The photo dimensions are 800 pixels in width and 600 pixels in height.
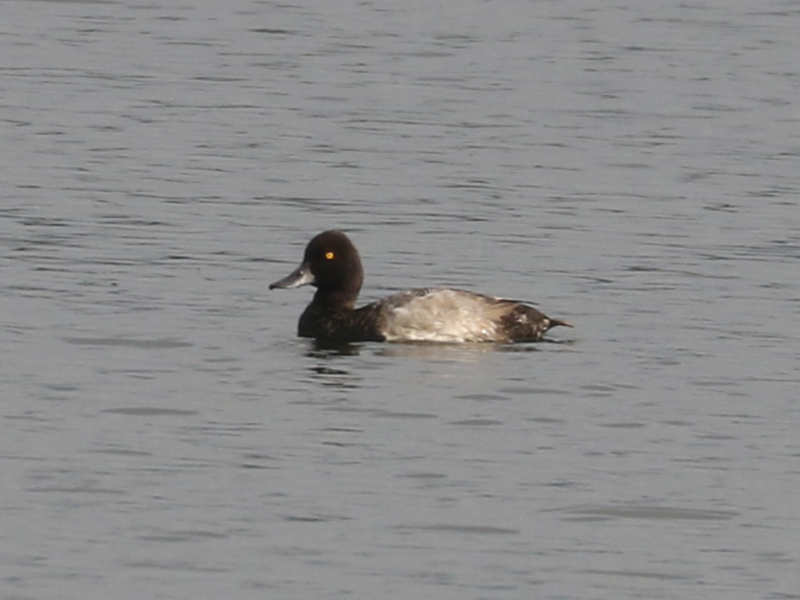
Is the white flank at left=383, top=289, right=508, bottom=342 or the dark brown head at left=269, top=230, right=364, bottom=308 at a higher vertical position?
the dark brown head at left=269, top=230, right=364, bottom=308

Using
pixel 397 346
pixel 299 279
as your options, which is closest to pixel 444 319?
pixel 397 346

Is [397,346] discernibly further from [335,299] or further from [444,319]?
[335,299]

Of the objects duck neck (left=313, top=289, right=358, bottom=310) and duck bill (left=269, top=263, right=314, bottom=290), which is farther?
duck bill (left=269, top=263, right=314, bottom=290)

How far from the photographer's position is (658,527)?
14609mm

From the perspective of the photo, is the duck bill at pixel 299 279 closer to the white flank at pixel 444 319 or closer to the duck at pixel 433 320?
the duck at pixel 433 320

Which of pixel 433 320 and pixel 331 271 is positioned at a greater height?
pixel 331 271

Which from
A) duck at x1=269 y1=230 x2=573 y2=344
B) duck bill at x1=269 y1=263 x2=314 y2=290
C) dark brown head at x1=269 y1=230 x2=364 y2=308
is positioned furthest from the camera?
duck bill at x1=269 y1=263 x2=314 y2=290

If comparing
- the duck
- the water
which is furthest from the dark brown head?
the water

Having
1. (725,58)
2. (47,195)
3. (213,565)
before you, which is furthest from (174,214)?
(725,58)

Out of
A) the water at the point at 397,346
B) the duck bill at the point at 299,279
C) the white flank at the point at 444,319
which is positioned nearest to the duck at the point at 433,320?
the white flank at the point at 444,319

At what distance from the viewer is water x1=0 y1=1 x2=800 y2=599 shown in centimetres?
1401

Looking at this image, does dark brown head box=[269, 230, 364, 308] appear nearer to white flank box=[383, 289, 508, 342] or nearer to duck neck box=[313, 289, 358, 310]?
duck neck box=[313, 289, 358, 310]

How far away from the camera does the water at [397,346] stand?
14.0 metres

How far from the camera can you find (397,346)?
20422 millimetres
